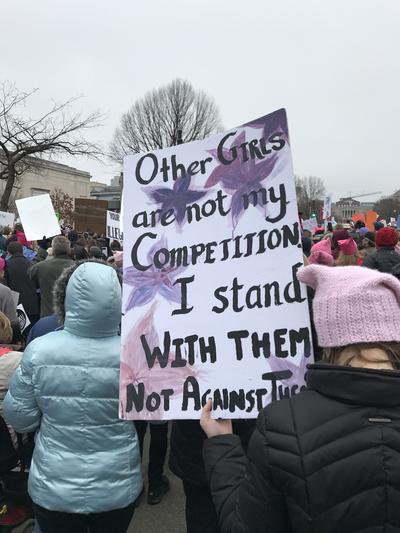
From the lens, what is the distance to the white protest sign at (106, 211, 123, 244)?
9453 millimetres

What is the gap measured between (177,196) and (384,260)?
4.44m

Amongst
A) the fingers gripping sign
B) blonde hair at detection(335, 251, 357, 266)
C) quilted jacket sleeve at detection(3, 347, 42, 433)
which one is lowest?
the fingers gripping sign

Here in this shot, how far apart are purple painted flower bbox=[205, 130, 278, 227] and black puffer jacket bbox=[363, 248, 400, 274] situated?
4263 millimetres

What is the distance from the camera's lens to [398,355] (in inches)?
50.8

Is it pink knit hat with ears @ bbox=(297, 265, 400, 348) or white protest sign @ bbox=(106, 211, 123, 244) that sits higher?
white protest sign @ bbox=(106, 211, 123, 244)

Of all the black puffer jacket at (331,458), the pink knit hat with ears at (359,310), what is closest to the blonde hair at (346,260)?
the pink knit hat with ears at (359,310)

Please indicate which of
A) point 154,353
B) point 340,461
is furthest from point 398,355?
point 154,353

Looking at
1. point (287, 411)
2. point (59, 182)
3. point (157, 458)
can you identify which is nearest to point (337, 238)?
point (157, 458)

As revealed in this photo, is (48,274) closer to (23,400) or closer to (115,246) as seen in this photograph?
(115,246)

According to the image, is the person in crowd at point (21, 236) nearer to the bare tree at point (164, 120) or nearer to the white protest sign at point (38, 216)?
the white protest sign at point (38, 216)

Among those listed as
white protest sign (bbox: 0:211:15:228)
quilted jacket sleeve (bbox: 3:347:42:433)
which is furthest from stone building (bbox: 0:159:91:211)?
quilted jacket sleeve (bbox: 3:347:42:433)

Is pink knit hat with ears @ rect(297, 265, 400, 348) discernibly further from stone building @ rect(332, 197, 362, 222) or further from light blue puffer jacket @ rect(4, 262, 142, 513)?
stone building @ rect(332, 197, 362, 222)

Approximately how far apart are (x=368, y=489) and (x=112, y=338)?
1309mm

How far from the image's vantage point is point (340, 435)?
1192 mm
